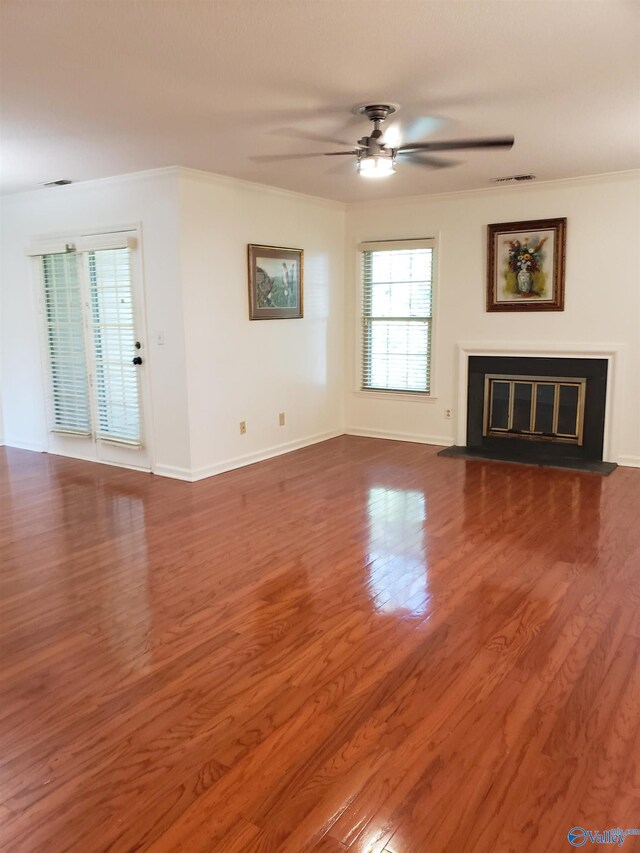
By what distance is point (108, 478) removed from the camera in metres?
5.21

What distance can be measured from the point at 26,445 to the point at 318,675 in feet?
16.1

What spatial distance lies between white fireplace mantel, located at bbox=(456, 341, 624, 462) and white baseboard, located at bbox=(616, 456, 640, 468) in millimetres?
78

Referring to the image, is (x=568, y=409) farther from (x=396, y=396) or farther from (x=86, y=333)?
(x=86, y=333)

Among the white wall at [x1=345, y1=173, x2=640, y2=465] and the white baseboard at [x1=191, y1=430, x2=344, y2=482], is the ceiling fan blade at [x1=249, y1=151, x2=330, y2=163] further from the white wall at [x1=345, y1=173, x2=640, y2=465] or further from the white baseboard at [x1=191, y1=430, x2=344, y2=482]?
the white baseboard at [x1=191, y1=430, x2=344, y2=482]

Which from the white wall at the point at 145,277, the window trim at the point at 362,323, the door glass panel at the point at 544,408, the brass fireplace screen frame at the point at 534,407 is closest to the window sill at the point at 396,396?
the window trim at the point at 362,323

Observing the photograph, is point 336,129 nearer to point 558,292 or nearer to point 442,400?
point 558,292

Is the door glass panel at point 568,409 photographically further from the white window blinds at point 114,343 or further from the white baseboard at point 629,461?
the white window blinds at point 114,343

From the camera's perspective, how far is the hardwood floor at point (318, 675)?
1758mm

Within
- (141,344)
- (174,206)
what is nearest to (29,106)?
(174,206)

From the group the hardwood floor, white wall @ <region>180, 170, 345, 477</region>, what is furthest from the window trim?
the hardwood floor

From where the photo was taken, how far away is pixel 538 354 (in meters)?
5.70

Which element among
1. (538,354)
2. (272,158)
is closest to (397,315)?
(538,354)

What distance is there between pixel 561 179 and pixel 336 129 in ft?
8.41

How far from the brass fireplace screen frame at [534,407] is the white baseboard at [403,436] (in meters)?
0.42
